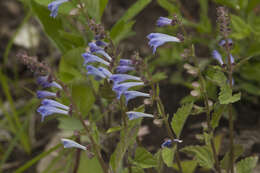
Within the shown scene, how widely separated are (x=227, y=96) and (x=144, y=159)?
1.44 feet

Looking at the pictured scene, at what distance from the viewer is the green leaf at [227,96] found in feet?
4.23

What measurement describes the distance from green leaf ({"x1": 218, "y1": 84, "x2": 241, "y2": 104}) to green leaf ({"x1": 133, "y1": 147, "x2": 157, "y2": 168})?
383 mm

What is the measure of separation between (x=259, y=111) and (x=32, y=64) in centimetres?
180

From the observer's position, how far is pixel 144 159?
149 cm

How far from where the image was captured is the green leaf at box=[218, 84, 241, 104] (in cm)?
129

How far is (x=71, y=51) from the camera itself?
194 cm

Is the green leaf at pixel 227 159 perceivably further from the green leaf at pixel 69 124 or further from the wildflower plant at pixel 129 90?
the green leaf at pixel 69 124

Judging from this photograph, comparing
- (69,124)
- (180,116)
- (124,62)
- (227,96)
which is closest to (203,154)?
(180,116)

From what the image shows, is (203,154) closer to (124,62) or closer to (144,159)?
(144,159)

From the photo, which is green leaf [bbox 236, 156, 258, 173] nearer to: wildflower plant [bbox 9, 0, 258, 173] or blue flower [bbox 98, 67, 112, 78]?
wildflower plant [bbox 9, 0, 258, 173]

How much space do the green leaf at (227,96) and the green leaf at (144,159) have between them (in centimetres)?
38

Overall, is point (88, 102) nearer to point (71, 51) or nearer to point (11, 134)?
point (71, 51)

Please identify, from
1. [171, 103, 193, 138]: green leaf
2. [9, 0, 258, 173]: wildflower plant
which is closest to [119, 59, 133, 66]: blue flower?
[9, 0, 258, 173]: wildflower plant

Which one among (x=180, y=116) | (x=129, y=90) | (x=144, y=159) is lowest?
(x=144, y=159)
